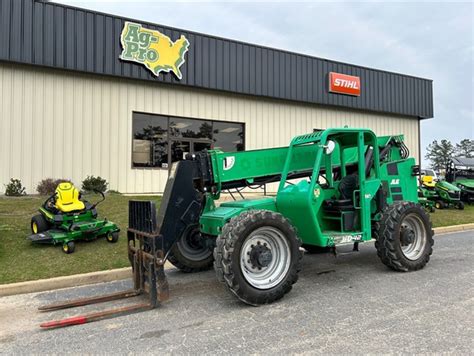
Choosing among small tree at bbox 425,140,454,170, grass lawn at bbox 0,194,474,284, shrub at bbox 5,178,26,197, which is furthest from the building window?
small tree at bbox 425,140,454,170

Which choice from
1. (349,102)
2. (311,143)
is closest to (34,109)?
(311,143)

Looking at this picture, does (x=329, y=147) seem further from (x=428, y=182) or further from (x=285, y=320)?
(x=428, y=182)

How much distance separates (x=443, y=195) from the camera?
1590cm

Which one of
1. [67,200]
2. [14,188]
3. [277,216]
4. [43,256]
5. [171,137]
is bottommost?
[43,256]

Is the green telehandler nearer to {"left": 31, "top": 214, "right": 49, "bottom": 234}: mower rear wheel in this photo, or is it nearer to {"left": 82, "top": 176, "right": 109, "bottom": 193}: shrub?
{"left": 31, "top": 214, "right": 49, "bottom": 234}: mower rear wheel

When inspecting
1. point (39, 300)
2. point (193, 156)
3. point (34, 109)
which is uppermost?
point (34, 109)

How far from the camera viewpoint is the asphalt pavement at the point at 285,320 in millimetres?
3900

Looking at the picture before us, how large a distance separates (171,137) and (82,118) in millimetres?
3668

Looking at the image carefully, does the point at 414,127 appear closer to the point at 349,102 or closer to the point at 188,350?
the point at 349,102

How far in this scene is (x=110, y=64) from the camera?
1505 centimetres

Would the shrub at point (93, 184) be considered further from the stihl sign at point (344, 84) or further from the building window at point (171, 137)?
the stihl sign at point (344, 84)

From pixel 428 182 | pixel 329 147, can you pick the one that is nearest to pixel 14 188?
pixel 329 147

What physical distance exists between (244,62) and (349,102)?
6.67 meters

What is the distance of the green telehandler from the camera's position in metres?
5.07
